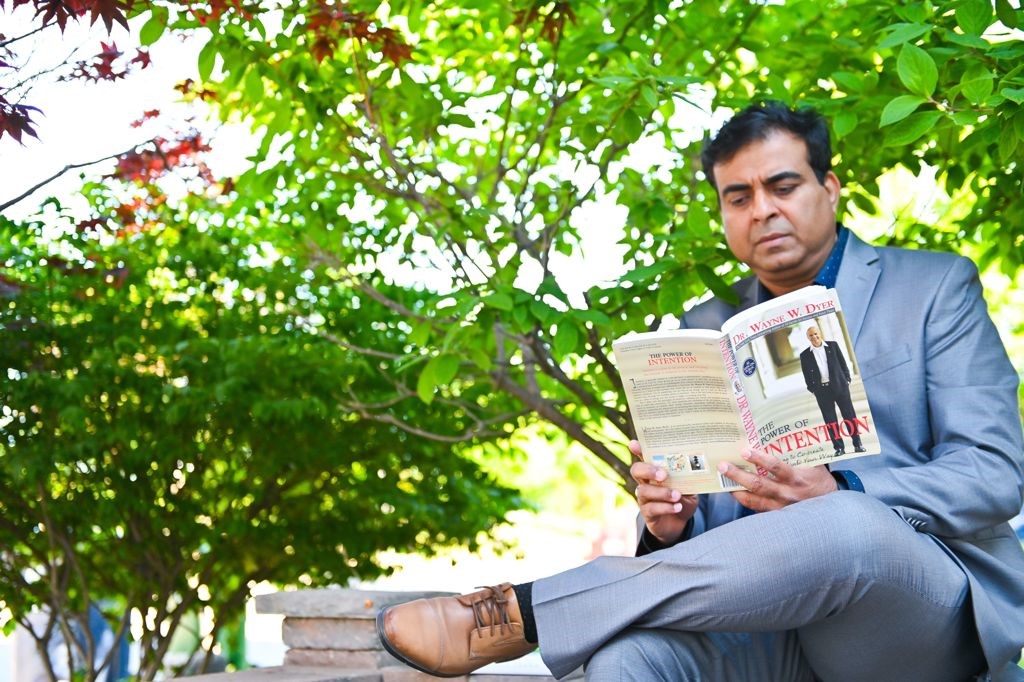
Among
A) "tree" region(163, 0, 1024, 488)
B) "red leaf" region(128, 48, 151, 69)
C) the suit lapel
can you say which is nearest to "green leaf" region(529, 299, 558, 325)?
"tree" region(163, 0, 1024, 488)

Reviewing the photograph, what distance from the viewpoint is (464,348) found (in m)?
3.13

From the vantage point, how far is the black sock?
2279 mm

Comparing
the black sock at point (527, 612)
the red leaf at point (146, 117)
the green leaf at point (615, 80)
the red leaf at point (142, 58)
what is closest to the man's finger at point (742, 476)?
the black sock at point (527, 612)

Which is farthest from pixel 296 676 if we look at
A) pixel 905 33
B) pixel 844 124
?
pixel 905 33

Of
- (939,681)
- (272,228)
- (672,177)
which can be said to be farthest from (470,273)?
(939,681)

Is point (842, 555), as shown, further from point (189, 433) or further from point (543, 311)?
point (189, 433)

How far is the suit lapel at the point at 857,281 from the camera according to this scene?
248cm

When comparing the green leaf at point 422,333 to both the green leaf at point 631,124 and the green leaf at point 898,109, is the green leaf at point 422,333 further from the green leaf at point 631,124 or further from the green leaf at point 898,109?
the green leaf at point 898,109

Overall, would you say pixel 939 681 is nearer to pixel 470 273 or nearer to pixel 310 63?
pixel 470 273

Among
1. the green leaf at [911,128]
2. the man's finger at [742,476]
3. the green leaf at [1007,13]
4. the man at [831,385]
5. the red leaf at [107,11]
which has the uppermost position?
the red leaf at [107,11]

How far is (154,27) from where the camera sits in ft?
8.61

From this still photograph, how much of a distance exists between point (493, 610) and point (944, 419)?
1030mm

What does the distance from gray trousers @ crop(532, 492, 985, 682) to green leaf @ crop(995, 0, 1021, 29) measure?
1.09 metres

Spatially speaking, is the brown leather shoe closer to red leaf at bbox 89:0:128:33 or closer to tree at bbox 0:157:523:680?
red leaf at bbox 89:0:128:33
